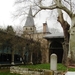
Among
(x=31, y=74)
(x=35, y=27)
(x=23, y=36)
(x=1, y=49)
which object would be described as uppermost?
(x=35, y=27)

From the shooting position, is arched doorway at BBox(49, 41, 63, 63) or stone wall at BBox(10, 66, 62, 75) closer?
stone wall at BBox(10, 66, 62, 75)

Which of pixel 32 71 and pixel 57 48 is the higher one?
pixel 57 48

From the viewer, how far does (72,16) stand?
15.1 metres

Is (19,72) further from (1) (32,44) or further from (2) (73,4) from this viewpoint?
(1) (32,44)

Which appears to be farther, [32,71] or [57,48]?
[57,48]

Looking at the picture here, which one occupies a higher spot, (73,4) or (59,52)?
(73,4)

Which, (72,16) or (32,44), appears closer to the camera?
(72,16)

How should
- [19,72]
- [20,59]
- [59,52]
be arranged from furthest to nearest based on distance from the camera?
[59,52] < [20,59] < [19,72]

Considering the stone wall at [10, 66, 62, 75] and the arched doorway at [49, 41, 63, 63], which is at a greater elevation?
the arched doorway at [49, 41, 63, 63]

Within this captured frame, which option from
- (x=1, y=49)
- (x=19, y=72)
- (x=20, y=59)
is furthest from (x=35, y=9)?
(x=20, y=59)

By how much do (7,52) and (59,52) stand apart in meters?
11.3

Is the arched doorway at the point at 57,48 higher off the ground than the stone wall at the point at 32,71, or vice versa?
the arched doorway at the point at 57,48

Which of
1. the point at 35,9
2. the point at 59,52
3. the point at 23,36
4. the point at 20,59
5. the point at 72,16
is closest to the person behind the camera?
the point at 72,16

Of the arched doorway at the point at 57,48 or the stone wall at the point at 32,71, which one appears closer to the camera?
the stone wall at the point at 32,71
